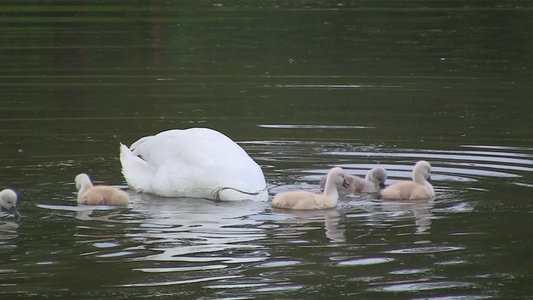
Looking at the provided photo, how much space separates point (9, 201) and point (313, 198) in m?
2.39

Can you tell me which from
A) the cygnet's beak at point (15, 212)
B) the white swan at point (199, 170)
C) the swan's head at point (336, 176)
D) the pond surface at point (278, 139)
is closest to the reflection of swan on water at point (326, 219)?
the pond surface at point (278, 139)

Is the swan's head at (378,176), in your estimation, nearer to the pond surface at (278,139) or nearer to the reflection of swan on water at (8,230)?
the pond surface at (278,139)

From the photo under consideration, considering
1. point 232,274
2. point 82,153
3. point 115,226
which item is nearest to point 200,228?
point 115,226

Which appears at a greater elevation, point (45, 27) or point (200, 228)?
point (45, 27)

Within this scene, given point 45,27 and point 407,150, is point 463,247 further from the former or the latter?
point 45,27

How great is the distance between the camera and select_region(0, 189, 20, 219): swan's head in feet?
32.2

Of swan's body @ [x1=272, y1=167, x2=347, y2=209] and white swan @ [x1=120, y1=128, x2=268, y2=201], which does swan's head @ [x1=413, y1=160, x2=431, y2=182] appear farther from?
white swan @ [x1=120, y1=128, x2=268, y2=201]

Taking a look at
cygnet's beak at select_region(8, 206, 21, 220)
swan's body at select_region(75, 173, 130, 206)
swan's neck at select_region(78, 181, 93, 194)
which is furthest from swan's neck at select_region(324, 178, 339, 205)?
cygnet's beak at select_region(8, 206, 21, 220)

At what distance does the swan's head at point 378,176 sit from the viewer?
11.0 metres

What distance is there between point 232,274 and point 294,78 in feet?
35.7

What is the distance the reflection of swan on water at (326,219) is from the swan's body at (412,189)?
2.11ft

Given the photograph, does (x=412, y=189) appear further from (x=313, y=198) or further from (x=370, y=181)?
(x=313, y=198)

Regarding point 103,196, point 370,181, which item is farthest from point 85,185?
point 370,181

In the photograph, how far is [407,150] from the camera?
13039 mm
